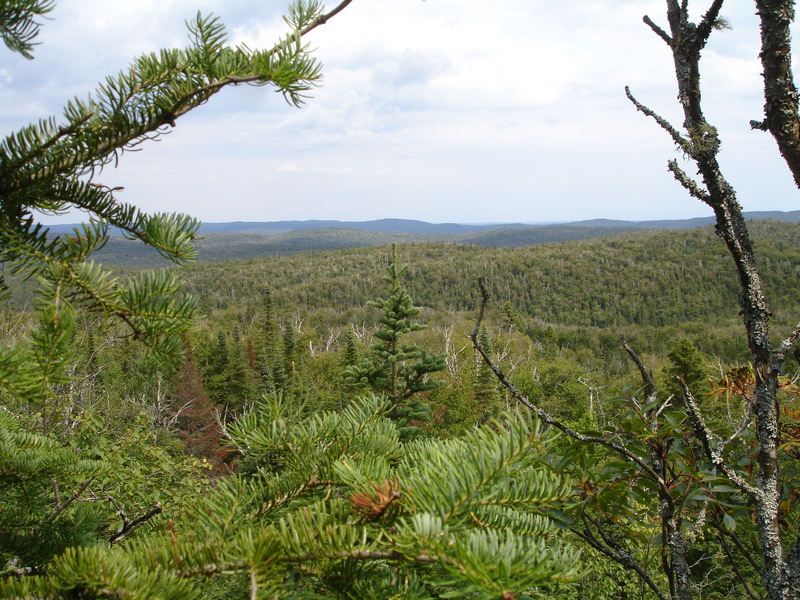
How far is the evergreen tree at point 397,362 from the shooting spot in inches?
636

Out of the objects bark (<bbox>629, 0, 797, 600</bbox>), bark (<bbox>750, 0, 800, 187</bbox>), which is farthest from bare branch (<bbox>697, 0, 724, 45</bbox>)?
bark (<bbox>750, 0, 800, 187</bbox>)

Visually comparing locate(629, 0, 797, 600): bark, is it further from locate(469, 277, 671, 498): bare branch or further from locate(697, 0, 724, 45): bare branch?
locate(469, 277, 671, 498): bare branch

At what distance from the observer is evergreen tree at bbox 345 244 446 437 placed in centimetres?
1616

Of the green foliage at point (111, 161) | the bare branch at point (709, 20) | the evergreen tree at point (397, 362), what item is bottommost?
the evergreen tree at point (397, 362)

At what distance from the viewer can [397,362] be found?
54.6 feet

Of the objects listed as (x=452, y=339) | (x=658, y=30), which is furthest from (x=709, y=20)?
(x=452, y=339)

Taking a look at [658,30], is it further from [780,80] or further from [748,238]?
[748,238]

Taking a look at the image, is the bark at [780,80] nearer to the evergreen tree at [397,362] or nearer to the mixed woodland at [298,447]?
the mixed woodland at [298,447]

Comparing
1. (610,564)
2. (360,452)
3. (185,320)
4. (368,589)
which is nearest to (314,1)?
(185,320)

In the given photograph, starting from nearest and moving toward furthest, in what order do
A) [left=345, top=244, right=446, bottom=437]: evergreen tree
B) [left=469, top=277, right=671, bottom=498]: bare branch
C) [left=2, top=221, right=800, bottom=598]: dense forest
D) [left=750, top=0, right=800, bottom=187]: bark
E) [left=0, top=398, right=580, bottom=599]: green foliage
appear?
[left=0, top=398, right=580, bottom=599]: green foliage, [left=469, top=277, right=671, bottom=498]: bare branch, [left=750, top=0, right=800, bottom=187]: bark, [left=345, top=244, right=446, bottom=437]: evergreen tree, [left=2, top=221, right=800, bottom=598]: dense forest

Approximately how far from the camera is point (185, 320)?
109 cm

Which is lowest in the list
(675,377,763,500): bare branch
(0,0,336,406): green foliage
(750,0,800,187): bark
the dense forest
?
the dense forest

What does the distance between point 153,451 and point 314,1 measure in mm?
9586

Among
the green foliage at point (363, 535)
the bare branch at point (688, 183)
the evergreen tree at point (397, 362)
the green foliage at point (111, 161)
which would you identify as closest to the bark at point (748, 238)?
the bare branch at point (688, 183)
